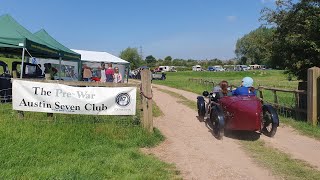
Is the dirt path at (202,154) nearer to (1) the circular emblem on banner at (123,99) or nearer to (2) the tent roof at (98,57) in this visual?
(1) the circular emblem on banner at (123,99)

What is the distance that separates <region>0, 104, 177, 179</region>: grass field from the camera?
6453 millimetres

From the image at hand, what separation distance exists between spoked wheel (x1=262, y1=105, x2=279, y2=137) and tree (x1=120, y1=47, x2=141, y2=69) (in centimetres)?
8320

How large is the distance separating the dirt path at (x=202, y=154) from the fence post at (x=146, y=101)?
60 centimetres

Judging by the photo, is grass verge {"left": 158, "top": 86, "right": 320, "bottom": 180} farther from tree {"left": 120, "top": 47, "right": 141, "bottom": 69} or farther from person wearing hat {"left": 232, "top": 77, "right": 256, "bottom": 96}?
tree {"left": 120, "top": 47, "right": 141, "bottom": 69}

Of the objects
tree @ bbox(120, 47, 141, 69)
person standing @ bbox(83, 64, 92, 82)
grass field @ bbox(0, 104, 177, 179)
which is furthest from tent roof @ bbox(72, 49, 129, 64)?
tree @ bbox(120, 47, 141, 69)

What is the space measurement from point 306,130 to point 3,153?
772 centimetres

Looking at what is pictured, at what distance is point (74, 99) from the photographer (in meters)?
9.67

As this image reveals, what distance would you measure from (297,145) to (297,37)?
5.56m

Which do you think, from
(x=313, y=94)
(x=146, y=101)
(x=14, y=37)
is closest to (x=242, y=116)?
(x=146, y=101)

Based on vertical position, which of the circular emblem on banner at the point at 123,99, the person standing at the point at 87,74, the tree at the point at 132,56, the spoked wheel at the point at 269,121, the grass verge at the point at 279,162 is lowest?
the grass verge at the point at 279,162

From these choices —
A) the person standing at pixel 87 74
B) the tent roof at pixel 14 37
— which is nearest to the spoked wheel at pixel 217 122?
the tent roof at pixel 14 37

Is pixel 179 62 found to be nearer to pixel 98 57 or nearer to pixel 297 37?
pixel 98 57

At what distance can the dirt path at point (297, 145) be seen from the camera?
8.21m

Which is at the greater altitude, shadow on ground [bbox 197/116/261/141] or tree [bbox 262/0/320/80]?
tree [bbox 262/0/320/80]
